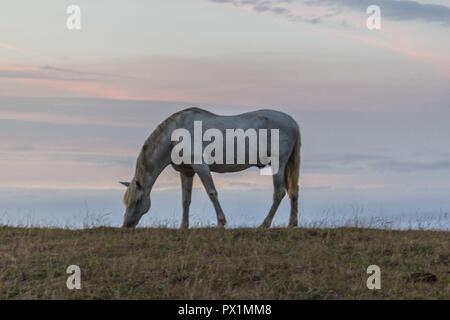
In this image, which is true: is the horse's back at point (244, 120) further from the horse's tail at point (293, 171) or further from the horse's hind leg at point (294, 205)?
the horse's hind leg at point (294, 205)

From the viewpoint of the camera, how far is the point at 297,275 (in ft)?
35.6

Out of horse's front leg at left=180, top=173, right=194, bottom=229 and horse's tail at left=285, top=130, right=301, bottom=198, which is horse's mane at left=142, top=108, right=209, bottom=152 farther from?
horse's tail at left=285, top=130, right=301, bottom=198

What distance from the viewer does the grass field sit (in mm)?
10344

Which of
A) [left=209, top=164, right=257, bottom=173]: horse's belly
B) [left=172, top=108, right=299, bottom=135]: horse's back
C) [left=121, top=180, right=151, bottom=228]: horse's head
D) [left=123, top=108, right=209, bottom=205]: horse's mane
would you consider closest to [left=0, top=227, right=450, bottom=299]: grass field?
[left=121, top=180, right=151, bottom=228]: horse's head

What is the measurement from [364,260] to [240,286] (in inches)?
93.4

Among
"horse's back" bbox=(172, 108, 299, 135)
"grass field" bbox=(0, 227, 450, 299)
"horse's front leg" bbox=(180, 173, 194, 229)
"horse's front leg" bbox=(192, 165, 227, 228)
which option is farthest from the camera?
"horse's front leg" bbox=(180, 173, 194, 229)

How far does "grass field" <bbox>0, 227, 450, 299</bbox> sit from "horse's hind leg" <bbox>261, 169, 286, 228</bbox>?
2.17m

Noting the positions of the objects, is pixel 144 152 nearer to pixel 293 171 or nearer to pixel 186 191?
pixel 186 191
